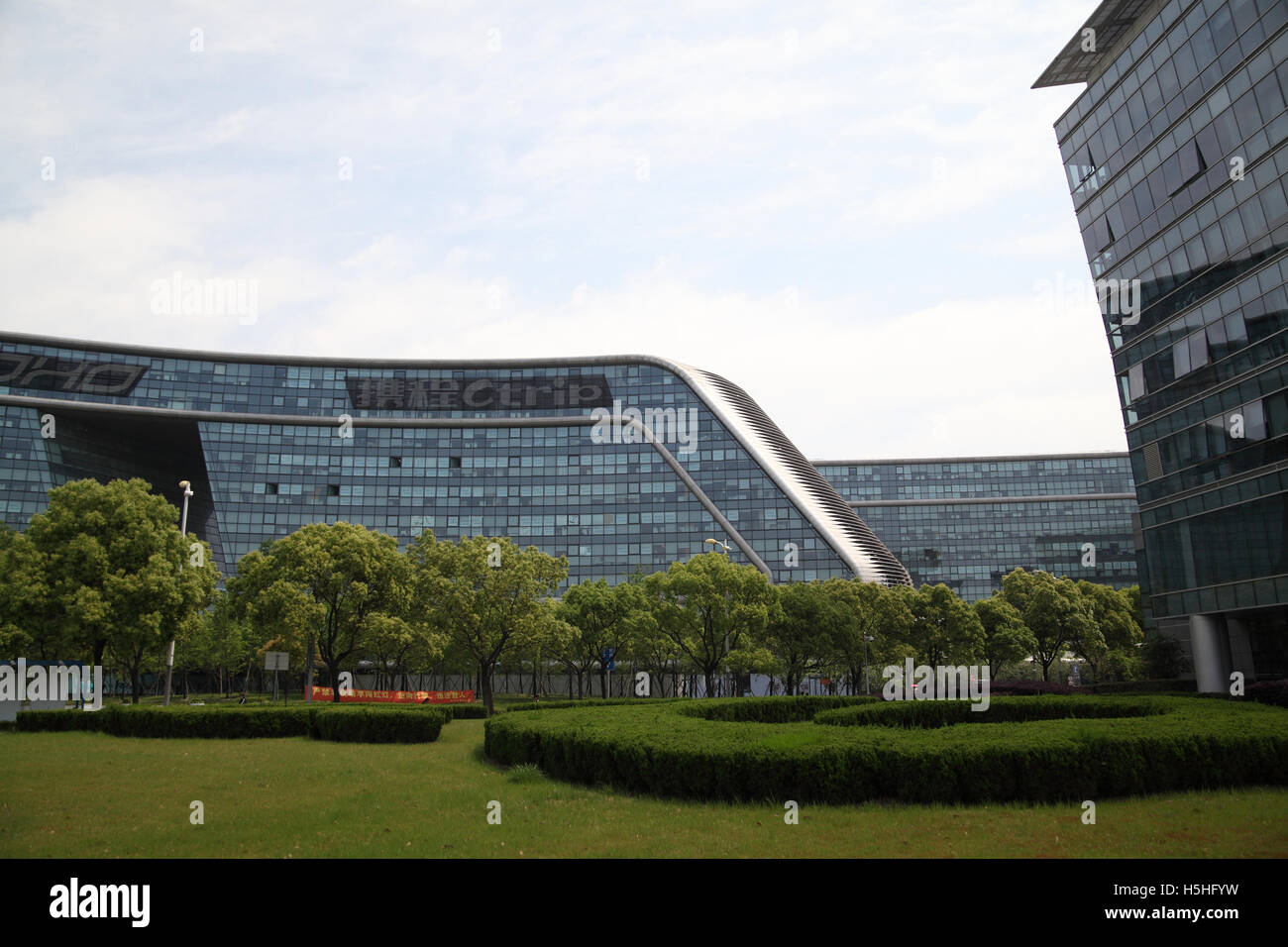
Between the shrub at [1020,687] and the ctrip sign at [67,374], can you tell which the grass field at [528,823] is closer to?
the shrub at [1020,687]

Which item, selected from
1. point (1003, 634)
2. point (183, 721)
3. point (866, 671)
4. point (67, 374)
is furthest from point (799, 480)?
point (67, 374)

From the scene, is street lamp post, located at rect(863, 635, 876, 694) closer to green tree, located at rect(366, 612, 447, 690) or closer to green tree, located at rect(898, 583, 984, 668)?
green tree, located at rect(898, 583, 984, 668)

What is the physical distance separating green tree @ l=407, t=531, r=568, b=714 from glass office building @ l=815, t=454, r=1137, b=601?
340 feet

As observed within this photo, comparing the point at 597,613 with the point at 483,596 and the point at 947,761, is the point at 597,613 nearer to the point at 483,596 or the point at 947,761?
the point at 483,596

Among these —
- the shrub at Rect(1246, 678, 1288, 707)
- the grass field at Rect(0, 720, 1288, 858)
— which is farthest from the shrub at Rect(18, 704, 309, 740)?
the shrub at Rect(1246, 678, 1288, 707)

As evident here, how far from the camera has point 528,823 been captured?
12055 mm

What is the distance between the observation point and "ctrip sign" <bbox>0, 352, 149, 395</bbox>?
9031cm

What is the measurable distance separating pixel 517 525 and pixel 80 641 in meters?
63.0

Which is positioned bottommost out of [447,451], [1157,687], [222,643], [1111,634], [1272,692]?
[1157,687]

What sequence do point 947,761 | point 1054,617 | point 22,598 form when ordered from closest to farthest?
point 947,761, point 22,598, point 1054,617

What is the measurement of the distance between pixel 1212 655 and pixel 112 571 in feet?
147

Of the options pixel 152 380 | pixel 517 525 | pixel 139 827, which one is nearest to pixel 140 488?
pixel 139 827
